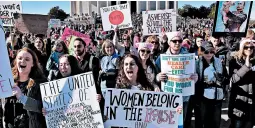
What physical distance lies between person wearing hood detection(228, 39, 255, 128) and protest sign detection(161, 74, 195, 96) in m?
0.90

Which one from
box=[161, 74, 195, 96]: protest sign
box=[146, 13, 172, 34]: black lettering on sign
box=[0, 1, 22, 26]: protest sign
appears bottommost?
box=[161, 74, 195, 96]: protest sign

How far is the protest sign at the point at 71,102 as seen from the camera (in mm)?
3809

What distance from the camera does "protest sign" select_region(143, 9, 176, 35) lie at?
7.69 metres

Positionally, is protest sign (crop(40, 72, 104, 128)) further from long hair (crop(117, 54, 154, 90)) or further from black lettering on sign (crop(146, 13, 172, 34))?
black lettering on sign (crop(146, 13, 172, 34))

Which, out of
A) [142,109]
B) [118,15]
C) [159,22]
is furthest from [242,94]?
[118,15]

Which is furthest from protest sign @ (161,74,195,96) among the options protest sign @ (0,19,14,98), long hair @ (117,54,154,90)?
protest sign @ (0,19,14,98)

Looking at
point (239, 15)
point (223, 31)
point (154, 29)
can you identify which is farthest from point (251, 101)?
point (154, 29)

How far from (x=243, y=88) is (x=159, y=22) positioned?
323 centimetres

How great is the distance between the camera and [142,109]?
3.92 metres

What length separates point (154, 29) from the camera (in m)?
7.71

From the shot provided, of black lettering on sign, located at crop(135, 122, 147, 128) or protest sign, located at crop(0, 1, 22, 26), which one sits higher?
protest sign, located at crop(0, 1, 22, 26)

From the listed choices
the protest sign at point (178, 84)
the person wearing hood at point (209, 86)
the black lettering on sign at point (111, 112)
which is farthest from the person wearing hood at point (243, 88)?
the black lettering on sign at point (111, 112)

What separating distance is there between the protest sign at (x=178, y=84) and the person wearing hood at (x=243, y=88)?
0.90 metres

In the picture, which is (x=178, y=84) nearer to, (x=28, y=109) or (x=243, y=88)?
(x=243, y=88)
